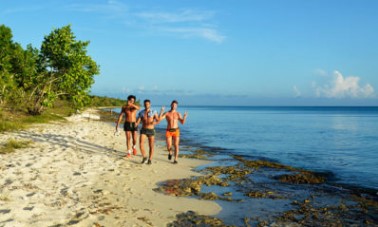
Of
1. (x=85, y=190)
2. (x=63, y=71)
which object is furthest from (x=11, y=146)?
(x=63, y=71)

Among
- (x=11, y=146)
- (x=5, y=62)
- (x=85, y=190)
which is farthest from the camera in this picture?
(x=5, y=62)

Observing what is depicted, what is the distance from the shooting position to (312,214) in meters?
7.25

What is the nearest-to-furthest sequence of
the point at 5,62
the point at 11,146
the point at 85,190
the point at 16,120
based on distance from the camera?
the point at 85,190 < the point at 11,146 < the point at 16,120 < the point at 5,62

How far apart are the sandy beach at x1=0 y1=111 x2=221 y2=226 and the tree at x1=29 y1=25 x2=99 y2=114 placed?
13.3m

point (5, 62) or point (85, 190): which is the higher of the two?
point (5, 62)

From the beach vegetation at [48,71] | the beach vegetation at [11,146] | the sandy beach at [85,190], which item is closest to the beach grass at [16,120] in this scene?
the beach vegetation at [48,71]

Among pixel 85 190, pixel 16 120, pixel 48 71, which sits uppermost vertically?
pixel 48 71

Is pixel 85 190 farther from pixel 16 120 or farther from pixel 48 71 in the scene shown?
pixel 48 71

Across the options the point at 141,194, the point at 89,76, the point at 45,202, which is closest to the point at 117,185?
the point at 141,194

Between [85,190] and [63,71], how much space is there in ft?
66.3

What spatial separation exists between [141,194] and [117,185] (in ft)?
2.91

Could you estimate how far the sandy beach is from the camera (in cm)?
609

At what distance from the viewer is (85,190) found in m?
7.95

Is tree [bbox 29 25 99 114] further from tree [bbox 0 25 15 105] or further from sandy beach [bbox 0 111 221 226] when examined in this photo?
sandy beach [bbox 0 111 221 226]
